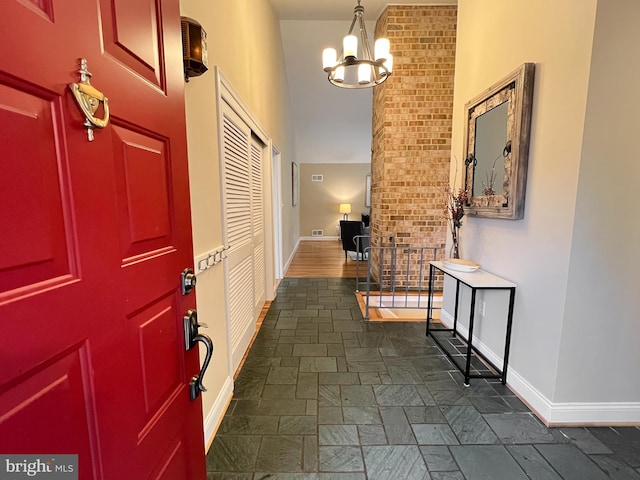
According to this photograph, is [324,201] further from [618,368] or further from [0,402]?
[0,402]

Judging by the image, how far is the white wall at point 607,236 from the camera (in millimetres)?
1431

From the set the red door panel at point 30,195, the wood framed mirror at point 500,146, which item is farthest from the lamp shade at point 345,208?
the red door panel at point 30,195

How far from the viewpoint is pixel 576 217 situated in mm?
1523

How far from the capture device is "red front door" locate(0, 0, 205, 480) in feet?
1.36

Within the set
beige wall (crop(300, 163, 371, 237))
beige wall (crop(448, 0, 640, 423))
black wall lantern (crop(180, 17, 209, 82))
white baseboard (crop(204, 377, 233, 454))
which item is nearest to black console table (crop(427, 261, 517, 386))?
beige wall (crop(448, 0, 640, 423))

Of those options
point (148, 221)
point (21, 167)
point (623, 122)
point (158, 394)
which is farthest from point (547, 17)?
point (158, 394)

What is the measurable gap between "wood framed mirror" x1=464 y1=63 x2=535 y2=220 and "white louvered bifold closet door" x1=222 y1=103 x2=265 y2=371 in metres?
1.84

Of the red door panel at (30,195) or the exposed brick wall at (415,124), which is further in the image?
the exposed brick wall at (415,124)

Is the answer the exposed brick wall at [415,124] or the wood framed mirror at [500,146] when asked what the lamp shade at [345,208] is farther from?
the wood framed mirror at [500,146]

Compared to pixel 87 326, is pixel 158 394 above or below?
below

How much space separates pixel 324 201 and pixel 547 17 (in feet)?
26.1

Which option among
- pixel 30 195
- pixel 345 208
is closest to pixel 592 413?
pixel 30 195

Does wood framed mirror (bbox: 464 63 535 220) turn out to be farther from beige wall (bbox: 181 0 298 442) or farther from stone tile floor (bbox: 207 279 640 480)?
beige wall (bbox: 181 0 298 442)

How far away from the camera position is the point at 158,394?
750 mm
